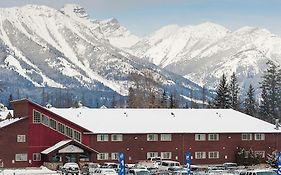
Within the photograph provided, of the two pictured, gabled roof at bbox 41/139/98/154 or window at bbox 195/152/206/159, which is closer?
gabled roof at bbox 41/139/98/154

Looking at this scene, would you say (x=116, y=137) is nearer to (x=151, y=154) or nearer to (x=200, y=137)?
(x=151, y=154)

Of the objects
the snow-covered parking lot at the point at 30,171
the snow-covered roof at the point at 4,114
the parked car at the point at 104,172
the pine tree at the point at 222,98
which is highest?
the pine tree at the point at 222,98

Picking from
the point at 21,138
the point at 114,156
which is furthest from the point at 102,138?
the point at 21,138

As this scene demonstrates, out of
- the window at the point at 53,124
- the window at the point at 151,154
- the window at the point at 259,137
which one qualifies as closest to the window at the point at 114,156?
the window at the point at 151,154

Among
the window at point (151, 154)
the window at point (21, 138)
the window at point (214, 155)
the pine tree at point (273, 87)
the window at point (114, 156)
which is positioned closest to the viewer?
the window at point (21, 138)

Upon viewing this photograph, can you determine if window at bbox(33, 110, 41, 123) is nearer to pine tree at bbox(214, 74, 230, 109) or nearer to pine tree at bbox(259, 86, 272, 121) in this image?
pine tree at bbox(214, 74, 230, 109)

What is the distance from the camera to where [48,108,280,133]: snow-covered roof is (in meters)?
88.4

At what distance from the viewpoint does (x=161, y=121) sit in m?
91.8

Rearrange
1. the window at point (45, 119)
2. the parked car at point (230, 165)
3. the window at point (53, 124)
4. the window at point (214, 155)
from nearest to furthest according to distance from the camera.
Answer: the parked car at point (230, 165) < the window at point (45, 119) < the window at point (53, 124) < the window at point (214, 155)

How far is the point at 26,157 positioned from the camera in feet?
278

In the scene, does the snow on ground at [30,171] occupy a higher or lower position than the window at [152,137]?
lower

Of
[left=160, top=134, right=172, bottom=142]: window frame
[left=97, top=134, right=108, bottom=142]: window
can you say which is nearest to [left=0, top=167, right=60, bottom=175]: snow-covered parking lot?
[left=97, top=134, right=108, bottom=142]: window

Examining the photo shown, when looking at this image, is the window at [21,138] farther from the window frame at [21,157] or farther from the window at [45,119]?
the window at [45,119]

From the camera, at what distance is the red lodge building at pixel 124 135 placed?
277 ft
